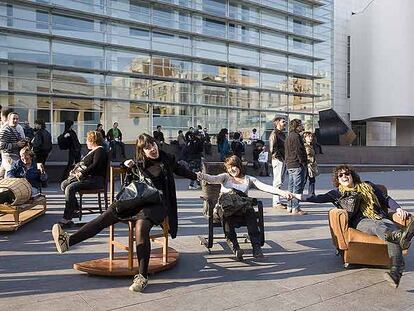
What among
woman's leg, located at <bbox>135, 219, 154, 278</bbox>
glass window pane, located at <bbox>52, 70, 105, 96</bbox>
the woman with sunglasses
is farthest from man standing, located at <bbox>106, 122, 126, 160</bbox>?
woman's leg, located at <bbox>135, 219, 154, 278</bbox>

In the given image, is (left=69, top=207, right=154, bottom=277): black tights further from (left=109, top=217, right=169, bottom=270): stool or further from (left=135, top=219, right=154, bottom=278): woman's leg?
(left=109, top=217, right=169, bottom=270): stool

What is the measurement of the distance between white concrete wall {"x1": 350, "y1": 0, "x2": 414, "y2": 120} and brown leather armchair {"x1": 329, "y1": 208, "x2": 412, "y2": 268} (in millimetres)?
41182

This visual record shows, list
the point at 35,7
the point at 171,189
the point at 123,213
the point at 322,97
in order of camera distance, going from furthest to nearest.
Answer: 1. the point at 322,97
2. the point at 35,7
3. the point at 171,189
4. the point at 123,213

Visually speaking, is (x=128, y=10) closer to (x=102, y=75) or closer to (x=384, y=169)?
(x=102, y=75)

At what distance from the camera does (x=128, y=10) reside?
1197 inches

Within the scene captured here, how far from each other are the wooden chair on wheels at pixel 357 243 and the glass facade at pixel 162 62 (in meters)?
24.7

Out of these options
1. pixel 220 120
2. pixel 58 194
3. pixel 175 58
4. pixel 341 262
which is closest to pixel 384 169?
pixel 220 120

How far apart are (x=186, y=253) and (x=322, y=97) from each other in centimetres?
3955

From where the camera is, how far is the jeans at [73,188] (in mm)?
7070

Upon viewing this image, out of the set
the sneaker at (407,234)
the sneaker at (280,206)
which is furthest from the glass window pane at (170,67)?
the sneaker at (407,234)

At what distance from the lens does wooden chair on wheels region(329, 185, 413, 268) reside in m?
4.69

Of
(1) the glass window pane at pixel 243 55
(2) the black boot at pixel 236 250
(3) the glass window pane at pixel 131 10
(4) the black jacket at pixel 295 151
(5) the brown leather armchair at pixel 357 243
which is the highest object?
(3) the glass window pane at pixel 131 10

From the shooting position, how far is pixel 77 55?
A: 2861 centimetres

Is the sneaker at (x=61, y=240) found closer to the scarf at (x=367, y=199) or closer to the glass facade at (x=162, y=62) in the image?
the scarf at (x=367, y=199)
